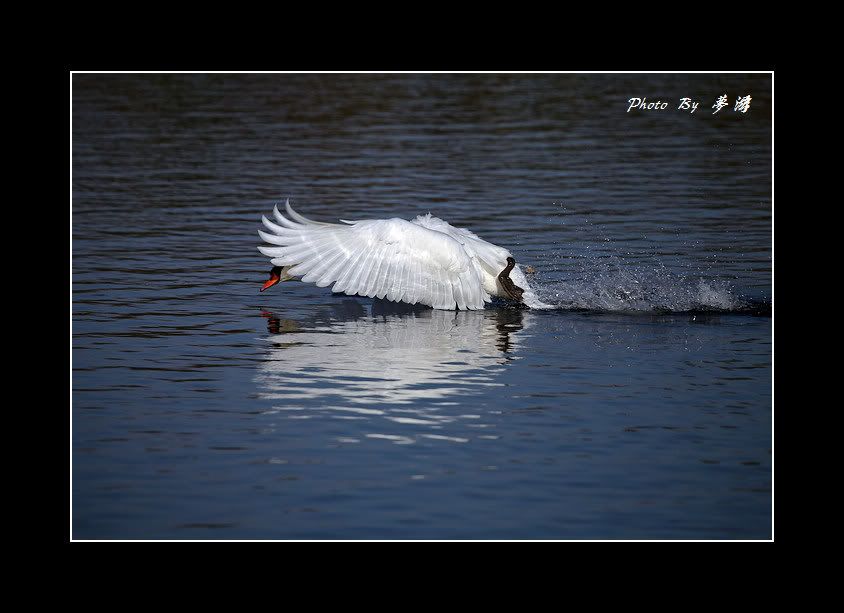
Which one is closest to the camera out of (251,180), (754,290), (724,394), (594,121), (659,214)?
(724,394)

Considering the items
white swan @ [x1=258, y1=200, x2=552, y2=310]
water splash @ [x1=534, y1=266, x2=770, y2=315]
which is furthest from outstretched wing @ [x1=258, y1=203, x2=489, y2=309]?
water splash @ [x1=534, y1=266, x2=770, y2=315]

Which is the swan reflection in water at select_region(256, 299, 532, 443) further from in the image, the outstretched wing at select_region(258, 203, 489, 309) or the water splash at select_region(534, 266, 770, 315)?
the water splash at select_region(534, 266, 770, 315)

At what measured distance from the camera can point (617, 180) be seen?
19.4m

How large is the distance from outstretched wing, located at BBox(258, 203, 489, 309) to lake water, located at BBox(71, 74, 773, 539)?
39cm

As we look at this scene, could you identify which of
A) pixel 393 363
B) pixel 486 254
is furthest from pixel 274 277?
pixel 393 363

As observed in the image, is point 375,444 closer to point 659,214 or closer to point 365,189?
point 659,214

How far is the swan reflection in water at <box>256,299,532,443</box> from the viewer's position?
31.3 ft

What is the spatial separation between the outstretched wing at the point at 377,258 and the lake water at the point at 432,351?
393mm

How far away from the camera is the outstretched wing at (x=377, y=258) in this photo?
1225 centimetres


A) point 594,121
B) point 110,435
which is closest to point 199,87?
point 594,121

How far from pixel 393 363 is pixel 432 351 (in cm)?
56

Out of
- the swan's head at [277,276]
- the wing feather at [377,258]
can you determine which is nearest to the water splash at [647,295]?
the wing feather at [377,258]

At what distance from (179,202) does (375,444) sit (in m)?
10.4

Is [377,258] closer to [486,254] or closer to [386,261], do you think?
[386,261]
